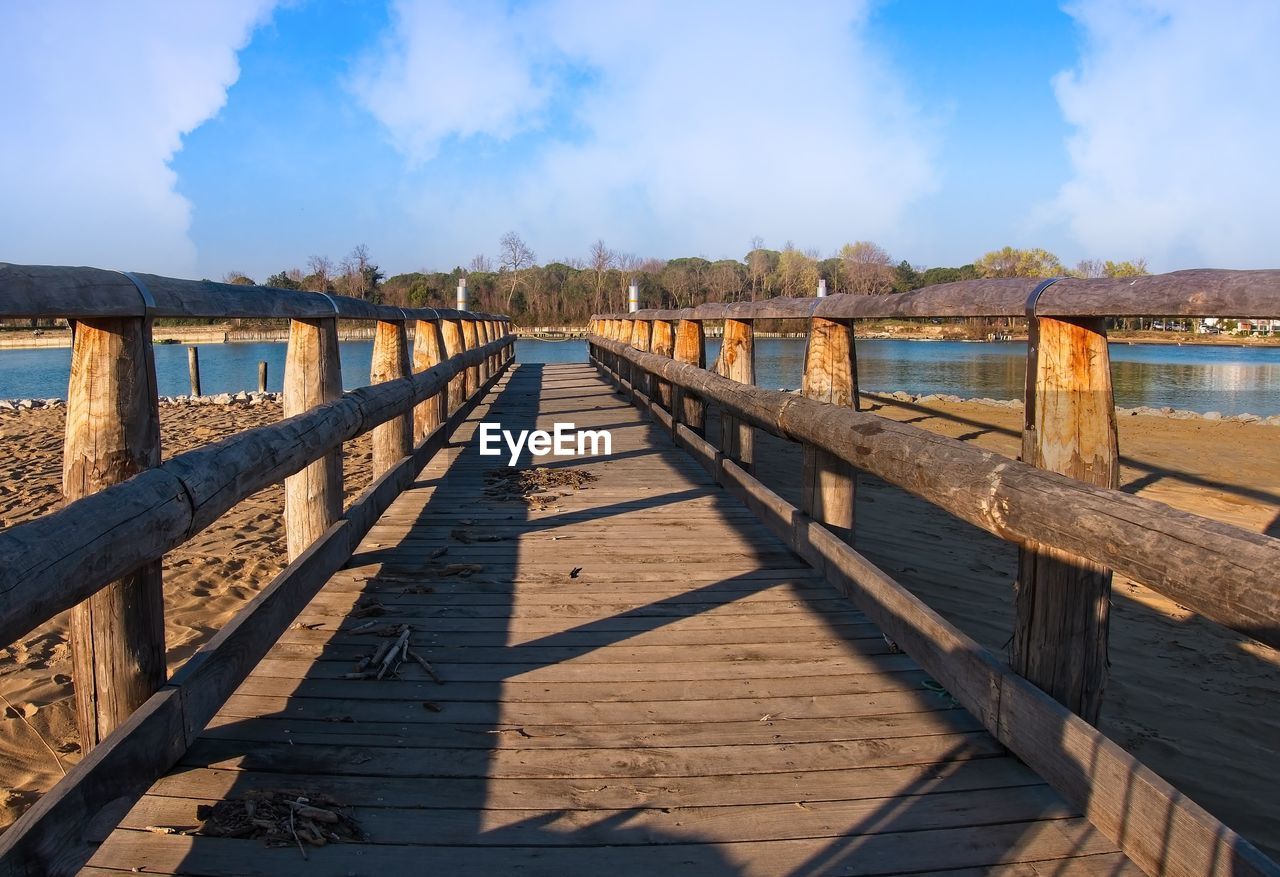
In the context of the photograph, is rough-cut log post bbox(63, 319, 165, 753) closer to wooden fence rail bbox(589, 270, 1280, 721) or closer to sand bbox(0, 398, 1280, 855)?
sand bbox(0, 398, 1280, 855)

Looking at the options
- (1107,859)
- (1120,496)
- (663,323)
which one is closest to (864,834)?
(1107,859)

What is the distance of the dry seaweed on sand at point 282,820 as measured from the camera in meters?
2.03

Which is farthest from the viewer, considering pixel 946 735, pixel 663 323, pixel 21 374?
pixel 21 374

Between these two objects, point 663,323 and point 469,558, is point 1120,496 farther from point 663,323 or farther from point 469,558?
point 663,323

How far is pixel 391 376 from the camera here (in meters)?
6.00

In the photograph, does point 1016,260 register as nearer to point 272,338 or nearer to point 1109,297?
point 272,338

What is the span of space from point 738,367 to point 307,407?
10.6ft

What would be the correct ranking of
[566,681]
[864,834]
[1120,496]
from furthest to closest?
[566,681] → [864,834] → [1120,496]

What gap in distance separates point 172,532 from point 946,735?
218cm

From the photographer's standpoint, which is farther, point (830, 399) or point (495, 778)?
point (830, 399)

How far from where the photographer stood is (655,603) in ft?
12.5

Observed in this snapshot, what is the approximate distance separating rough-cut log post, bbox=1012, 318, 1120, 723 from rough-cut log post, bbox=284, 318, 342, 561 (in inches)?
113

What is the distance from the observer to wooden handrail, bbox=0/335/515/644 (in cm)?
146

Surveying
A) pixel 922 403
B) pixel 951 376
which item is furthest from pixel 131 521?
pixel 951 376
